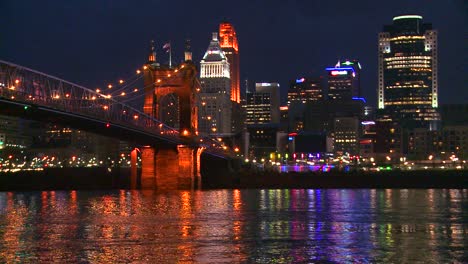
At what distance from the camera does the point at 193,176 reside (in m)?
102

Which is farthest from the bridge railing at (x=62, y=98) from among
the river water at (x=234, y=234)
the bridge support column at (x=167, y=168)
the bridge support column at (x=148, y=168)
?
the river water at (x=234, y=234)

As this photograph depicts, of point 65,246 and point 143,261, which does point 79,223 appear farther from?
point 143,261

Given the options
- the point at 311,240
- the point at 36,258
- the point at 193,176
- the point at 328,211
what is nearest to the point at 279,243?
the point at 311,240

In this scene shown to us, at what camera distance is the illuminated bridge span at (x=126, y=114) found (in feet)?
201

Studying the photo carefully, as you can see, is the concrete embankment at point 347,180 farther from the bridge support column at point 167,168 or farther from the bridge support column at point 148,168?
the bridge support column at point 148,168

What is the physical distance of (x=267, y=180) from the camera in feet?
371

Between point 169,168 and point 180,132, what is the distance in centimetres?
526

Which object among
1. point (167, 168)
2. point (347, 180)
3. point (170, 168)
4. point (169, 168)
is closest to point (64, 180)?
point (167, 168)

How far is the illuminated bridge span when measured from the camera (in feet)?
201

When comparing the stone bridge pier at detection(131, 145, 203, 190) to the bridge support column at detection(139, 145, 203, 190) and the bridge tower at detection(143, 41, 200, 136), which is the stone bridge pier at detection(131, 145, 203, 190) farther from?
the bridge tower at detection(143, 41, 200, 136)

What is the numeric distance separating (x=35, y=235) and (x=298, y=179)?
77.1 metres

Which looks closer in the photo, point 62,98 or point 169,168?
point 62,98

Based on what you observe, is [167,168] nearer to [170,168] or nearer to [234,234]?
[170,168]

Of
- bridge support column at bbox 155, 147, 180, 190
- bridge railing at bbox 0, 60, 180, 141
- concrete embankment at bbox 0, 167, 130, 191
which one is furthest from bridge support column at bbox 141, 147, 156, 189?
concrete embankment at bbox 0, 167, 130, 191
